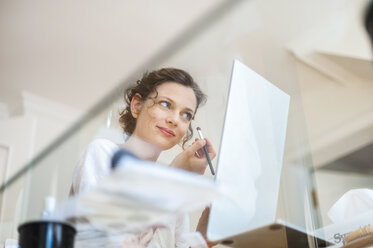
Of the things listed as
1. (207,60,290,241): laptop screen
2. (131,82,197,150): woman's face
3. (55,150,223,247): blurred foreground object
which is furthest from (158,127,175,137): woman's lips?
(55,150,223,247): blurred foreground object

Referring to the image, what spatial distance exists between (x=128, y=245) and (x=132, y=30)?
1543 millimetres

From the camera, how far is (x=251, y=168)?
0.82 m

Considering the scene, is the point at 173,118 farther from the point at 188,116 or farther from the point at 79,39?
the point at 79,39

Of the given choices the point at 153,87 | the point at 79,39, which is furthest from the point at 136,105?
the point at 79,39

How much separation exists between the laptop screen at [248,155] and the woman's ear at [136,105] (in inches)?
8.4

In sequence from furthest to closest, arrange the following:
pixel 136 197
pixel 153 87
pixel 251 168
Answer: pixel 153 87
pixel 251 168
pixel 136 197

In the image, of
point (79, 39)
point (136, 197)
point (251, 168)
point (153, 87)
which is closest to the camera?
point (136, 197)

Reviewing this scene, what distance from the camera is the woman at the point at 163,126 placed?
0.85 m

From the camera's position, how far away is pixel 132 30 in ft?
6.78

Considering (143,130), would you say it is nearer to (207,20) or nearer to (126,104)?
(126,104)

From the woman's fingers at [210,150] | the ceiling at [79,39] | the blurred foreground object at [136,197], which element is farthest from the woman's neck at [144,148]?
the ceiling at [79,39]

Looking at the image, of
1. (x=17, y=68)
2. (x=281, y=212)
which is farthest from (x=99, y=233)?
(x=17, y=68)

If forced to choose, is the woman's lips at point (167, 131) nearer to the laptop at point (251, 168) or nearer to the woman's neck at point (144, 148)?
the woman's neck at point (144, 148)

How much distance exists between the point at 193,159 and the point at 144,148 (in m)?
0.10
